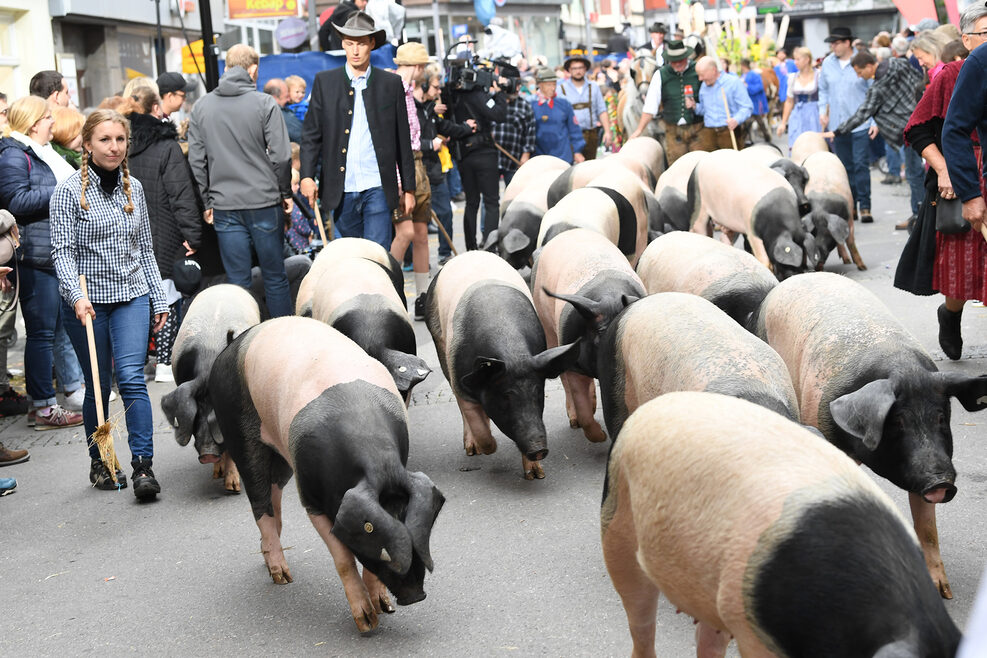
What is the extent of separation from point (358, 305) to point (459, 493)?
1.17 metres

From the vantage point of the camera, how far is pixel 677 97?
1278cm

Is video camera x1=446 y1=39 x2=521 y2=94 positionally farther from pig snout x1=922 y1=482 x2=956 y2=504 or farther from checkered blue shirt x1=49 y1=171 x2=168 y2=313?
pig snout x1=922 y1=482 x2=956 y2=504

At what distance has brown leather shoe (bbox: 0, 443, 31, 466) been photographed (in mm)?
6770

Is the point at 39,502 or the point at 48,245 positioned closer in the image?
the point at 39,502

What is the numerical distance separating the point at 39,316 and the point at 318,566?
3.43 m

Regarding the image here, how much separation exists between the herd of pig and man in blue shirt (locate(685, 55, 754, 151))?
4925 millimetres

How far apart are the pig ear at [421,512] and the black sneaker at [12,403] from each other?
5302mm

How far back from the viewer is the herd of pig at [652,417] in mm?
2549

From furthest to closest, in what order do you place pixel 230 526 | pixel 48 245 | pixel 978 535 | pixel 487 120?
pixel 487 120 < pixel 48 245 < pixel 230 526 < pixel 978 535

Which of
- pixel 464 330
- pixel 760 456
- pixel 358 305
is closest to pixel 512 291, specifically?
pixel 464 330

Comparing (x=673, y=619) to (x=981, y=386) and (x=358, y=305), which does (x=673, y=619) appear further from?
(x=358, y=305)

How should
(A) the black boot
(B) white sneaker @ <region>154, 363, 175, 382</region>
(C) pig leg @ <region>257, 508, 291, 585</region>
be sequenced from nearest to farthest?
(C) pig leg @ <region>257, 508, 291, 585</region>, (A) the black boot, (B) white sneaker @ <region>154, 363, 175, 382</region>

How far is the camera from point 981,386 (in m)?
3.77

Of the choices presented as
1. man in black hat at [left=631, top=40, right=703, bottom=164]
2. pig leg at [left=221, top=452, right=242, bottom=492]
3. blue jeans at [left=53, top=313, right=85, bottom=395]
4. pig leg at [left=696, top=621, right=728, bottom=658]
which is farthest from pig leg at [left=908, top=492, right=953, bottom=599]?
man in black hat at [left=631, top=40, right=703, bottom=164]
